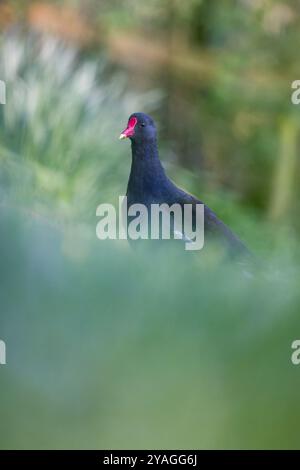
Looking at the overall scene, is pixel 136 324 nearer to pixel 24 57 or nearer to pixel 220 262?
pixel 220 262

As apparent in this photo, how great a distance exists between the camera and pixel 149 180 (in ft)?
12.1

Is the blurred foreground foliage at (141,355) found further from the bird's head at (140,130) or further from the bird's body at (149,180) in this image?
the bird's head at (140,130)

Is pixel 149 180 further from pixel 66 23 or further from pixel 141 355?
pixel 66 23

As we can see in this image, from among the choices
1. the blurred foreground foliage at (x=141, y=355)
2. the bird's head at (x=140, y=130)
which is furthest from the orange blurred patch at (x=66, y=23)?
the blurred foreground foliage at (x=141, y=355)

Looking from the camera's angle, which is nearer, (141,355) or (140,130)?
(141,355)

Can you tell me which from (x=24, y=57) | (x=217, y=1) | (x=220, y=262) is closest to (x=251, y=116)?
(x=217, y=1)

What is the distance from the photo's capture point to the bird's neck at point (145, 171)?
368 centimetres

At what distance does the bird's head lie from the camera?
3.81m

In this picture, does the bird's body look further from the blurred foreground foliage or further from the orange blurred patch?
the orange blurred patch

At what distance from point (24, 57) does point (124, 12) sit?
4339 millimetres

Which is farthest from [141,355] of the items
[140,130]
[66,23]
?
[66,23]

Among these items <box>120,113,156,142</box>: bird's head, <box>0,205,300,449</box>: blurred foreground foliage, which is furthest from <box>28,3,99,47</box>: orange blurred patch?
<box>0,205,300,449</box>: blurred foreground foliage

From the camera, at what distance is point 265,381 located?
1.04 meters

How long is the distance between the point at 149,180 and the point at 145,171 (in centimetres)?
6
